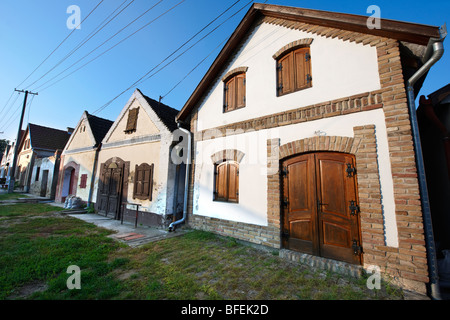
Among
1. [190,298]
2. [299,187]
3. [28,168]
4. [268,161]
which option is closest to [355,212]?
[299,187]

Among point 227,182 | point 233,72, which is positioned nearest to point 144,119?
point 233,72

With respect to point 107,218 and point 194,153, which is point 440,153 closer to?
point 194,153

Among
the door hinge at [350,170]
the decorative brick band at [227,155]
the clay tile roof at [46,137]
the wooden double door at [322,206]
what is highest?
the clay tile roof at [46,137]

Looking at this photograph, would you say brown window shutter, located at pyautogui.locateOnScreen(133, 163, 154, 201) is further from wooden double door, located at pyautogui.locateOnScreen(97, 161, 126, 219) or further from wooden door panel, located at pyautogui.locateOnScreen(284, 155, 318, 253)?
wooden door panel, located at pyautogui.locateOnScreen(284, 155, 318, 253)

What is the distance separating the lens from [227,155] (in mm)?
6070

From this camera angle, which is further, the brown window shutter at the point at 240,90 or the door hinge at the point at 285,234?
the brown window shutter at the point at 240,90

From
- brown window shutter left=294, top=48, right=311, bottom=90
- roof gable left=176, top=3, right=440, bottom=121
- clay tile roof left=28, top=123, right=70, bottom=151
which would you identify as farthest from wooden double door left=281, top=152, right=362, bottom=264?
clay tile roof left=28, top=123, right=70, bottom=151

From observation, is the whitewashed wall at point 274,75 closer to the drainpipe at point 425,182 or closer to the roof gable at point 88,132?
the drainpipe at point 425,182

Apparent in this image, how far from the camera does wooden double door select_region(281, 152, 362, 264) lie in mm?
3945

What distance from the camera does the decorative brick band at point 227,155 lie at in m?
5.76

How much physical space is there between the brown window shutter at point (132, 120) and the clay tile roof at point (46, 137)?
18.5m

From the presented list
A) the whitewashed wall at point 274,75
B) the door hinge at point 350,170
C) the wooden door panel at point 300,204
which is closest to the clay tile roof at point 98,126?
the whitewashed wall at point 274,75

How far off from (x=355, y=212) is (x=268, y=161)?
223 centimetres

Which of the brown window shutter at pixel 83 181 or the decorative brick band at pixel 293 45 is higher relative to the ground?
the decorative brick band at pixel 293 45
